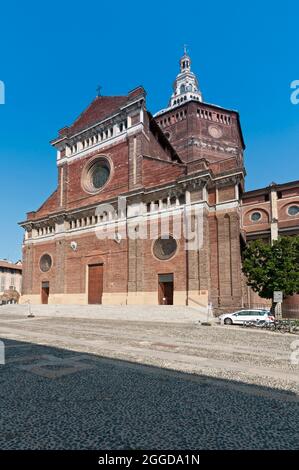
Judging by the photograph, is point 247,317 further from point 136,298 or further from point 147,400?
point 147,400

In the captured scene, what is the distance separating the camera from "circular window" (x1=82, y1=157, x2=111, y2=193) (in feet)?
116

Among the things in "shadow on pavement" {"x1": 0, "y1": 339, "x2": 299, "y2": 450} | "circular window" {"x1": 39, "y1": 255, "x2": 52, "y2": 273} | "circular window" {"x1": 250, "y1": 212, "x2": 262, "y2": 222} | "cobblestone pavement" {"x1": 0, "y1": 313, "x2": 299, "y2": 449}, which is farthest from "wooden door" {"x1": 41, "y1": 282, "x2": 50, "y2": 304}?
"shadow on pavement" {"x1": 0, "y1": 339, "x2": 299, "y2": 450}

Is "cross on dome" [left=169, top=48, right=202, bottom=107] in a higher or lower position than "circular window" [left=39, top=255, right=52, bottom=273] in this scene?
higher

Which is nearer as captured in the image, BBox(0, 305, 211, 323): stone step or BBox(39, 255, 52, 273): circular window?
BBox(0, 305, 211, 323): stone step

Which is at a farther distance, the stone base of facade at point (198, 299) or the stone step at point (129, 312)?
the stone base of facade at point (198, 299)

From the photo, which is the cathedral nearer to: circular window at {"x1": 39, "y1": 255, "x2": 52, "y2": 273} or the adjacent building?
circular window at {"x1": 39, "y1": 255, "x2": 52, "y2": 273}

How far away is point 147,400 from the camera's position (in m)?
5.36

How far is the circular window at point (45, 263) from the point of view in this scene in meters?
38.2

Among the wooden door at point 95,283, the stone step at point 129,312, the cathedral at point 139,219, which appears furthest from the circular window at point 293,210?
the wooden door at point 95,283

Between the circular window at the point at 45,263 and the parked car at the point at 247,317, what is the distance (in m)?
23.9

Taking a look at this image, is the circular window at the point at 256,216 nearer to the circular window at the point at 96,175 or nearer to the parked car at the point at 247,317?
the circular window at the point at 96,175

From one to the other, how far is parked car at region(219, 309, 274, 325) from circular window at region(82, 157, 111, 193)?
2052cm
